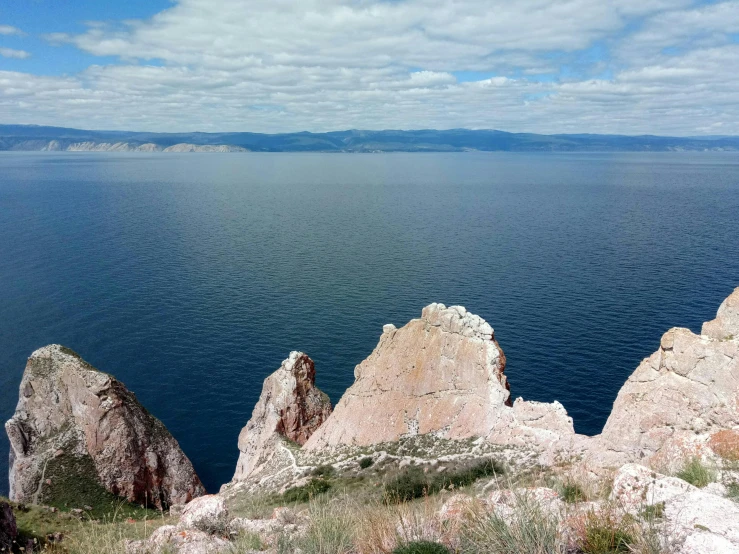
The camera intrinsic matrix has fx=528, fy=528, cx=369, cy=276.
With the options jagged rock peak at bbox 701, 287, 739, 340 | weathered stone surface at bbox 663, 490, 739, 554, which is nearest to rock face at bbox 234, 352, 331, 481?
jagged rock peak at bbox 701, 287, 739, 340

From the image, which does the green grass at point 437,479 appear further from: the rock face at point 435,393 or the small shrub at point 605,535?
the small shrub at point 605,535

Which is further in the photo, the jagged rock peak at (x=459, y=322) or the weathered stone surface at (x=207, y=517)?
the jagged rock peak at (x=459, y=322)

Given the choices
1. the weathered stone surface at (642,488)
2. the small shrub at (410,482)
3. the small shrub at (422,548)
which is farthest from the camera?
the small shrub at (410,482)

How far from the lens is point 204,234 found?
473 ft

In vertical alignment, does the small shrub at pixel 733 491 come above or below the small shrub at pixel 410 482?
above

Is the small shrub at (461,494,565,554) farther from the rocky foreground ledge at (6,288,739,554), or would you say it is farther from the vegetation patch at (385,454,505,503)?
the vegetation patch at (385,454,505,503)

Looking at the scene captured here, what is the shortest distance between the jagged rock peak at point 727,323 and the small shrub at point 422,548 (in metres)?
27.4

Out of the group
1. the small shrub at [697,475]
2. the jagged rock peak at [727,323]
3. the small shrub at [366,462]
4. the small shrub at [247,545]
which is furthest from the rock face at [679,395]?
the small shrub at [247,545]

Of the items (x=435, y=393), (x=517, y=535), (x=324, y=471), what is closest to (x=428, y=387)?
(x=435, y=393)

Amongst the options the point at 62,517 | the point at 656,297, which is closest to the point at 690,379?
the point at 62,517

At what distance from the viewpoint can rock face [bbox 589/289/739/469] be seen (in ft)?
92.7

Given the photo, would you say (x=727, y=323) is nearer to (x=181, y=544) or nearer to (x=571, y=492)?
(x=571, y=492)

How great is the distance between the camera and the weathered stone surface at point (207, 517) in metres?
18.0

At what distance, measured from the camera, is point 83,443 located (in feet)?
148
